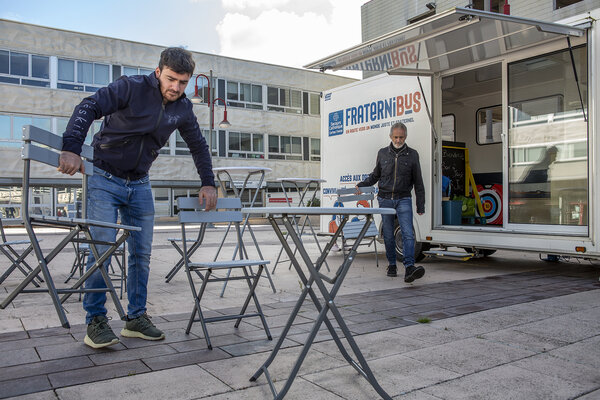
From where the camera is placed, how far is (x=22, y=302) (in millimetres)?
4730

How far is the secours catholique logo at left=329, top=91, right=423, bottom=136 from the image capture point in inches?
313

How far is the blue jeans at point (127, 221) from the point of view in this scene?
332cm

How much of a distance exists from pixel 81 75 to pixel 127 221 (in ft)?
80.9

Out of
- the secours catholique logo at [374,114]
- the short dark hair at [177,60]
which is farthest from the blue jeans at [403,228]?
the short dark hair at [177,60]

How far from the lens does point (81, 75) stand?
25.5 meters

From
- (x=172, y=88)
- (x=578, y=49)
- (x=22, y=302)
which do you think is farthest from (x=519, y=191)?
(x=22, y=302)

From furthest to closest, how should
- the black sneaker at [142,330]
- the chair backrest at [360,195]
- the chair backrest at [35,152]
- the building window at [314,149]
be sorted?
the building window at [314,149] < the chair backrest at [360,195] < the black sneaker at [142,330] < the chair backrest at [35,152]

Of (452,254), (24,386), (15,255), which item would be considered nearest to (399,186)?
(452,254)

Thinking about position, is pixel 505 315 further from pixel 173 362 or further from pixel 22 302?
pixel 22 302

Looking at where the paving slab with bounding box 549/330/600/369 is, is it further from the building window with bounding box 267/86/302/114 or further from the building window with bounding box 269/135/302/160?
the building window with bounding box 267/86/302/114

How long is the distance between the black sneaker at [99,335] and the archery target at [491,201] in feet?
23.9

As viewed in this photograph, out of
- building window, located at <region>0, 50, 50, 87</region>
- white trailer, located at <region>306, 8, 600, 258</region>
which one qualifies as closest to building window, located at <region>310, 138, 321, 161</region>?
building window, located at <region>0, 50, 50, 87</region>

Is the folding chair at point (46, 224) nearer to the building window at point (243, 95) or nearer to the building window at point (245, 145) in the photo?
the building window at point (245, 145)

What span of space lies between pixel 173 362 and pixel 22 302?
249cm
